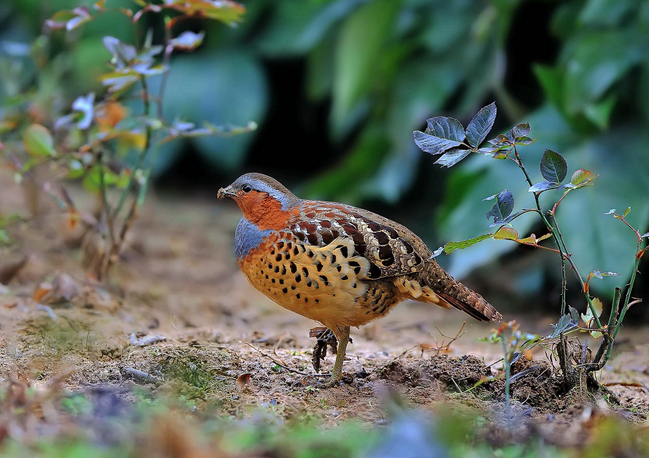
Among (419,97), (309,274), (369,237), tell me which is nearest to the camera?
(309,274)

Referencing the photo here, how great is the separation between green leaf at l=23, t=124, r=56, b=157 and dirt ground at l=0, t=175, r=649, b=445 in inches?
29.1

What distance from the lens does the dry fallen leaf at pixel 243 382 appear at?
3148 millimetres

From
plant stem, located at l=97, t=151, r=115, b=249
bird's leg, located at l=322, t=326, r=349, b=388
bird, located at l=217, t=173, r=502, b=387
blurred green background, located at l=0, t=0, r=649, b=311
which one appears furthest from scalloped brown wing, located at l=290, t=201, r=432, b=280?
blurred green background, located at l=0, t=0, r=649, b=311

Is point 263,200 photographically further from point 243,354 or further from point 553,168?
point 553,168

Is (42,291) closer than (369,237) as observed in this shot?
No

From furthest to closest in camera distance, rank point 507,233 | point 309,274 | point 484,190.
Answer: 1. point 484,190
2. point 309,274
3. point 507,233

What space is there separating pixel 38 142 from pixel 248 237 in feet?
5.58

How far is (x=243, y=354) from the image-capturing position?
369 cm

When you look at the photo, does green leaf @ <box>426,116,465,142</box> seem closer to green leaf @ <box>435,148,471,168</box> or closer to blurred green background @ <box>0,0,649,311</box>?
green leaf @ <box>435,148,471,168</box>

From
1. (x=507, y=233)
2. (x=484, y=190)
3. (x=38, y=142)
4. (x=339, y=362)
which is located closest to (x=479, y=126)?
(x=507, y=233)

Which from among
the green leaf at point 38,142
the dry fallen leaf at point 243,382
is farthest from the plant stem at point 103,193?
the dry fallen leaf at point 243,382

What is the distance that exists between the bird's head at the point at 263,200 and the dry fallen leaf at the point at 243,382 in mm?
667

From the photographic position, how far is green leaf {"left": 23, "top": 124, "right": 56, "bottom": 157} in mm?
4297

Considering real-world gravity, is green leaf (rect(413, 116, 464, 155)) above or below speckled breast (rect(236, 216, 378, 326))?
above
